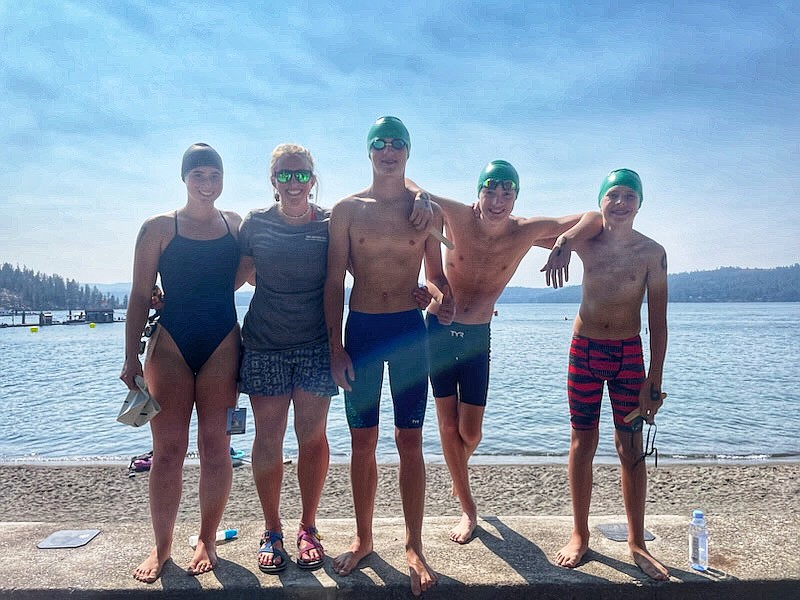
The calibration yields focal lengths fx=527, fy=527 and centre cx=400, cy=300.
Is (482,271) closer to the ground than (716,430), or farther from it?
farther from it

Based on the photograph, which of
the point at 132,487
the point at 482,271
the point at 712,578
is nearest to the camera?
the point at 712,578

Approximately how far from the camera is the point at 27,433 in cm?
1528

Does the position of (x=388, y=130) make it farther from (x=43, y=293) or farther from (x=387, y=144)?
(x=43, y=293)

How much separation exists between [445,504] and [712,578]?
197 inches

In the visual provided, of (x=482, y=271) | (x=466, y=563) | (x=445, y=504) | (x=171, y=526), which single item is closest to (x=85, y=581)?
(x=171, y=526)

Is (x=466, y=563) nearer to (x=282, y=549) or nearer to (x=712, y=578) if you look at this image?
(x=282, y=549)

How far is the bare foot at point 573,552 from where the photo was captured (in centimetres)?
376

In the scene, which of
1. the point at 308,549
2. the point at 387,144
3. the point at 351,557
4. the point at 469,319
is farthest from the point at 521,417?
the point at 387,144

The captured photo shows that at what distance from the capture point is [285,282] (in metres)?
3.76

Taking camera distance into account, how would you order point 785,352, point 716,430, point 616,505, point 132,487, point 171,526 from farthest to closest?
point 785,352 < point 716,430 < point 132,487 < point 616,505 < point 171,526

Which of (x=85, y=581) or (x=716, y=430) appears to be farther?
(x=716, y=430)

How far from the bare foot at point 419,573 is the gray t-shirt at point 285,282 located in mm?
1645

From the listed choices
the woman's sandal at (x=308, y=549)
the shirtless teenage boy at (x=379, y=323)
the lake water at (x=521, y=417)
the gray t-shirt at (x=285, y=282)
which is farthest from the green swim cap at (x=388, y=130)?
the lake water at (x=521, y=417)

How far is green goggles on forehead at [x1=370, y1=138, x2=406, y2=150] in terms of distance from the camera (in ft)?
12.7
